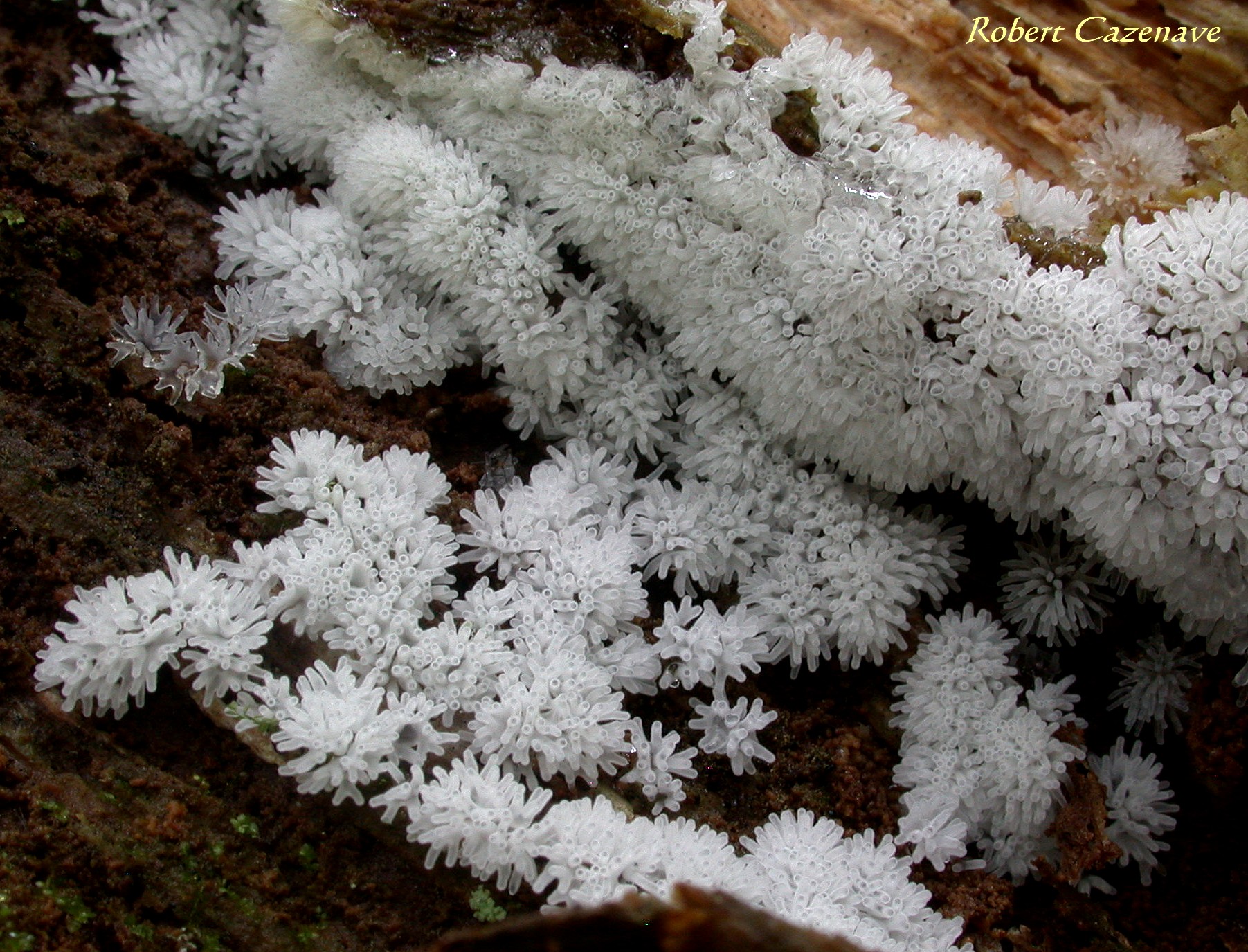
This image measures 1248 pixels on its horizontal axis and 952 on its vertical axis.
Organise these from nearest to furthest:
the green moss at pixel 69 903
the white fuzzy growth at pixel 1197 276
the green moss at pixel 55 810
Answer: the green moss at pixel 69 903
the green moss at pixel 55 810
the white fuzzy growth at pixel 1197 276

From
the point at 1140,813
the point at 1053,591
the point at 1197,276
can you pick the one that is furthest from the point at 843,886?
the point at 1197,276

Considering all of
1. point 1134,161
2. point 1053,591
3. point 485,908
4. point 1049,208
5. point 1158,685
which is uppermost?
point 1134,161

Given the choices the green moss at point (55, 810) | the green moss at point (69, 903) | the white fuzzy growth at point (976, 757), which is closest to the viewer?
the green moss at point (69, 903)

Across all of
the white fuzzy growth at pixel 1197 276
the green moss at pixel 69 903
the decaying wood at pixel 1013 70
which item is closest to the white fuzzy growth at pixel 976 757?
the white fuzzy growth at pixel 1197 276

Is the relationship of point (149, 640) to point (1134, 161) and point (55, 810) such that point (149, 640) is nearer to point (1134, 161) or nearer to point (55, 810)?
point (55, 810)

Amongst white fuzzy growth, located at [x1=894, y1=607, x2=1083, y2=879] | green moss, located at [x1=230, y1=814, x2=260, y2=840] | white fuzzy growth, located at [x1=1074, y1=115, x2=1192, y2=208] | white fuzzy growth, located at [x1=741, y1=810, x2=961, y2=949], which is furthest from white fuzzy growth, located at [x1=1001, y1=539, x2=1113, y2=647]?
green moss, located at [x1=230, y1=814, x2=260, y2=840]

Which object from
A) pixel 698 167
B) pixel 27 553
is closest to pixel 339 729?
pixel 27 553

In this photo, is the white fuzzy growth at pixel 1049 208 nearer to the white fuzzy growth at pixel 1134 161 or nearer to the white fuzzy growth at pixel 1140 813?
the white fuzzy growth at pixel 1134 161

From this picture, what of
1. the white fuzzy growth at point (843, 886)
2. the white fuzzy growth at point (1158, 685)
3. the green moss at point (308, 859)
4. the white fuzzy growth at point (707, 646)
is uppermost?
the white fuzzy growth at point (1158, 685)

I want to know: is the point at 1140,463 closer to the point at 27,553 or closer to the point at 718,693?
the point at 718,693

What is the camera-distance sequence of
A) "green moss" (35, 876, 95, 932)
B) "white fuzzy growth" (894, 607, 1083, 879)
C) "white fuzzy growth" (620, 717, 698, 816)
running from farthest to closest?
"white fuzzy growth" (894, 607, 1083, 879) → "white fuzzy growth" (620, 717, 698, 816) → "green moss" (35, 876, 95, 932)

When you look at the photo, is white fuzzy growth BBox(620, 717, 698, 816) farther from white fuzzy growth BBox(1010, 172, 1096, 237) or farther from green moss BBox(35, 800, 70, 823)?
white fuzzy growth BBox(1010, 172, 1096, 237)
